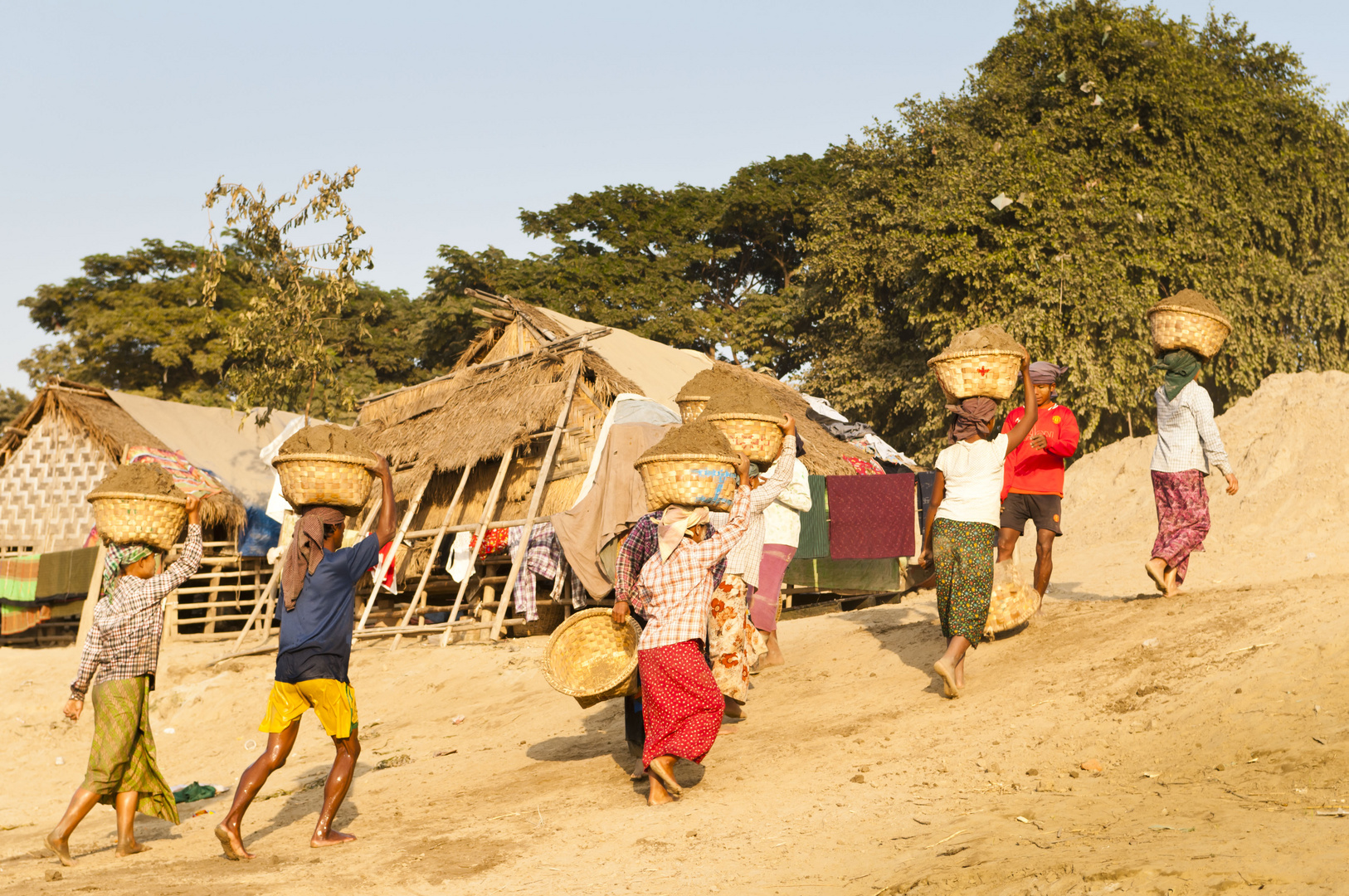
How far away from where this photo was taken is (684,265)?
30.6 metres

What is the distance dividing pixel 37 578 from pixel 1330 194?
23895mm

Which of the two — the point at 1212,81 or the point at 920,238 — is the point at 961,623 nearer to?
the point at 920,238

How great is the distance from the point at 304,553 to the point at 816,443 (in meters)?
10.7

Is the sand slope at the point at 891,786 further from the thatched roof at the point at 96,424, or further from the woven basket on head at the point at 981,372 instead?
the thatched roof at the point at 96,424

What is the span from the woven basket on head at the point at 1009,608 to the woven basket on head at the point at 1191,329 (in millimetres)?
1912

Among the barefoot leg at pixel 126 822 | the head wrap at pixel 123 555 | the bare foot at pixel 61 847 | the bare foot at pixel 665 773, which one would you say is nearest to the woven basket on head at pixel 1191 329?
the bare foot at pixel 665 773

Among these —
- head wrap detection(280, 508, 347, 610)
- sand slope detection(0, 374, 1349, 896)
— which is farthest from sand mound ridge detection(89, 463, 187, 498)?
sand slope detection(0, 374, 1349, 896)

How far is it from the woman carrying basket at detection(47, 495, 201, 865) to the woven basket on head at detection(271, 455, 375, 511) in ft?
3.38

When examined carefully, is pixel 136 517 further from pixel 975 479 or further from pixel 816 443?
pixel 816 443

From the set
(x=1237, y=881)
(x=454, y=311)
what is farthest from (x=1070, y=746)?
(x=454, y=311)

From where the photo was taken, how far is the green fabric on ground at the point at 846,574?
42.5 ft

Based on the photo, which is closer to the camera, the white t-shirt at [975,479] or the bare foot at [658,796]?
the bare foot at [658,796]

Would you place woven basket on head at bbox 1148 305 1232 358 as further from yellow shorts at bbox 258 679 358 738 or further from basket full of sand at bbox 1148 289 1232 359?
yellow shorts at bbox 258 679 358 738

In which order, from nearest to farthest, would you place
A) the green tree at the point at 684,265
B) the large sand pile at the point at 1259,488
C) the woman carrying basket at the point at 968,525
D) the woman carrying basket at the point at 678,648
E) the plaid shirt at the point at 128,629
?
the woman carrying basket at the point at 678,648 → the plaid shirt at the point at 128,629 → the woman carrying basket at the point at 968,525 → the large sand pile at the point at 1259,488 → the green tree at the point at 684,265
